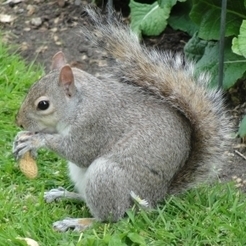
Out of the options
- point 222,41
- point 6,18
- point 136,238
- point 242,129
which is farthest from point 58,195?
point 6,18

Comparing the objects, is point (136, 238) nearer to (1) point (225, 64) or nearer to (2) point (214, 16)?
(1) point (225, 64)

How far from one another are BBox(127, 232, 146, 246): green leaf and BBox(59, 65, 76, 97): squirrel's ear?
563 millimetres

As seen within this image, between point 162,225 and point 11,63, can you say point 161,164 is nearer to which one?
point 162,225

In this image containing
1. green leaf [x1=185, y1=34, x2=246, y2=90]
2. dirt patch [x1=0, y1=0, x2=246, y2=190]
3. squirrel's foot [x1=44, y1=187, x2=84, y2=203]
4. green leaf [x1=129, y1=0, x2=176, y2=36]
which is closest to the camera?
squirrel's foot [x1=44, y1=187, x2=84, y2=203]

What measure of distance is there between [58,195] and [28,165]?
169 millimetres

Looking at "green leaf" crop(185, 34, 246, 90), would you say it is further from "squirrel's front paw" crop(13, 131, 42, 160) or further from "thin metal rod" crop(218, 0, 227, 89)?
"squirrel's front paw" crop(13, 131, 42, 160)

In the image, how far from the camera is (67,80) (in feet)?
9.92

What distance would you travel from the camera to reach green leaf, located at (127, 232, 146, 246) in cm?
288

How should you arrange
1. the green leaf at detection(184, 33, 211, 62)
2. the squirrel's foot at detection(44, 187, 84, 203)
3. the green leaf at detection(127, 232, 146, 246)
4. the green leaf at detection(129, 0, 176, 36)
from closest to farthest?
the green leaf at detection(127, 232, 146, 246) < the squirrel's foot at detection(44, 187, 84, 203) < the green leaf at detection(184, 33, 211, 62) < the green leaf at detection(129, 0, 176, 36)

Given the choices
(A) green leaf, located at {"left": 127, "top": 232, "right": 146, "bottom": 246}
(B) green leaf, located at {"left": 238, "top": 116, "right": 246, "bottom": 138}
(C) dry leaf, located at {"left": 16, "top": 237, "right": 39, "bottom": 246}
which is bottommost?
(C) dry leaf, located at {"left": 16, "top": 237, "right": 39, "bottom": 246}

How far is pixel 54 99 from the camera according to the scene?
3.04 meters

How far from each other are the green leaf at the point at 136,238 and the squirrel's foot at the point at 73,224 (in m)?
0.23

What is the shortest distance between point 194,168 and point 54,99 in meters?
0.59

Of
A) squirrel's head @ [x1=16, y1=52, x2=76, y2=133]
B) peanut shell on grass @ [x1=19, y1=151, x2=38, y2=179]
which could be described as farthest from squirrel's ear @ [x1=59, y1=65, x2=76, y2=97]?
peanut shell on grass @ [x1=19, y1=151, x2=38, y2=179]
